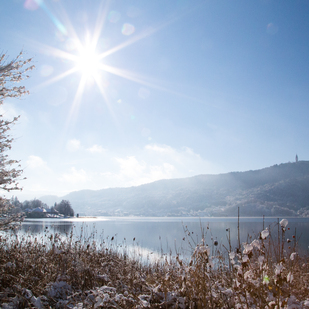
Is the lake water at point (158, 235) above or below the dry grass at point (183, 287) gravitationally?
below

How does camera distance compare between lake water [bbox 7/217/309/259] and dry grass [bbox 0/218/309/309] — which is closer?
dry grass [bbox 0/218/309/309]

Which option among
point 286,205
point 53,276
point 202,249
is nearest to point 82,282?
point 53,276

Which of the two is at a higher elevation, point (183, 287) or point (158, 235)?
point (183, 287)

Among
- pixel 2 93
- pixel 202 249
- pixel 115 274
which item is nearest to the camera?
pixel 202 249

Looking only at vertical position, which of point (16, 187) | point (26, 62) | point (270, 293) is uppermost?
point (26, 62)

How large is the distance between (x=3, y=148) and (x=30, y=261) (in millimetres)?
3585

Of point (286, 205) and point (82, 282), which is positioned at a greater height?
point (82, 282)

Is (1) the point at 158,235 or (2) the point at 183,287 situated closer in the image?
(2) the point at 183,287

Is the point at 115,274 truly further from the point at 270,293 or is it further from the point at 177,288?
the point at 270,293

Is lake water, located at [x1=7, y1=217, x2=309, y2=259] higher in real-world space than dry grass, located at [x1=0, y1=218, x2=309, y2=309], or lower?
lower

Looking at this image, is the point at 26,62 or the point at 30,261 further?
the point at 26,62

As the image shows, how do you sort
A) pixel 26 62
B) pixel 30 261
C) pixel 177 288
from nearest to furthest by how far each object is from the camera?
1. pixel 177 288
2. pixel 30 261
3. pixel 26 62

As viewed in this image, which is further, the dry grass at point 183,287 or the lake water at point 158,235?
the lake water at point 158,235

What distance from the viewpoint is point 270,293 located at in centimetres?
270
